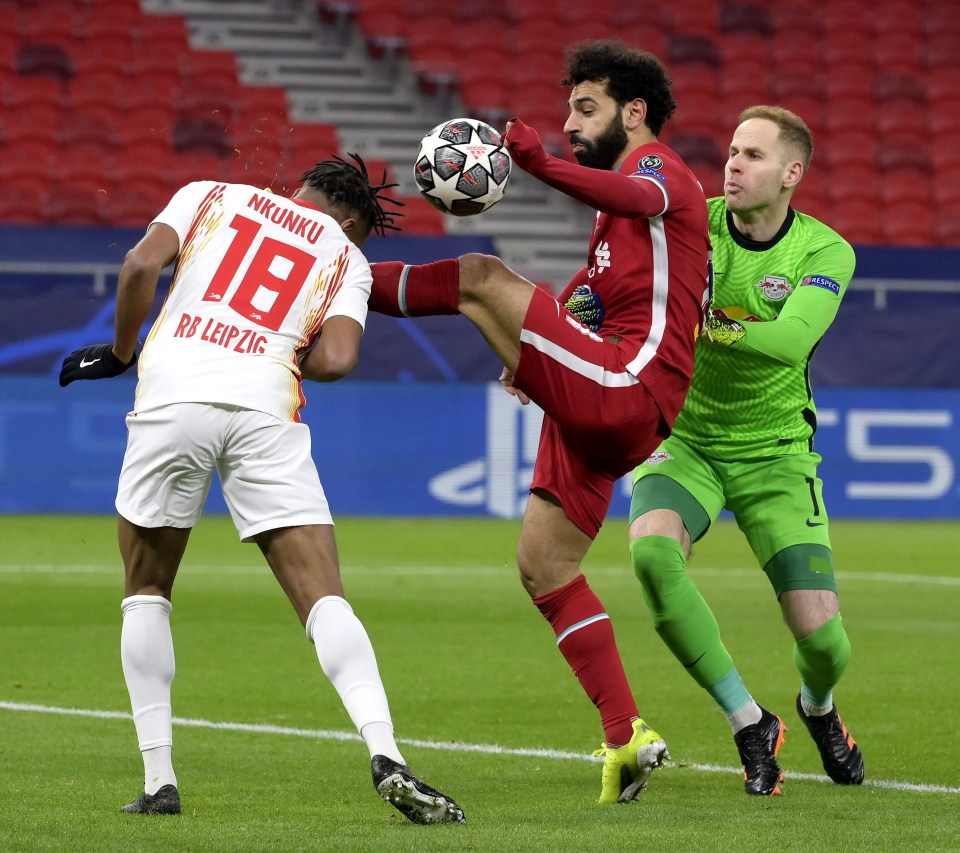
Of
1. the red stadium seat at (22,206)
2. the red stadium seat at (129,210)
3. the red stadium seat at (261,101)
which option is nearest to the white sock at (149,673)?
the red stadium seat at (129,210)

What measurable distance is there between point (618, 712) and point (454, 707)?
2093mm

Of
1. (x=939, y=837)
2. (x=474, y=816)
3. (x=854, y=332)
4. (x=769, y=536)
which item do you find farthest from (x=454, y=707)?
(x=854, y=332)

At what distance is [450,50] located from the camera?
21.9m

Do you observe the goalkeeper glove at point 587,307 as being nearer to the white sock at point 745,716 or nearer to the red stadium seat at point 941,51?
the white sock at point 745,716

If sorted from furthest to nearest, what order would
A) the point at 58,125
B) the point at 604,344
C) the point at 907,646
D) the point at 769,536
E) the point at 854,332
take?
the point at 58,125 < the point at 854,332 < the point at 907,646 < the point at 769,536 < the point at 604,344

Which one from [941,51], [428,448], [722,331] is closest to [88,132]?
[428,448]

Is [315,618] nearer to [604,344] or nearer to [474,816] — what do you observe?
[474,816]

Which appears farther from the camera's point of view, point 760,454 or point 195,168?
point 195,168

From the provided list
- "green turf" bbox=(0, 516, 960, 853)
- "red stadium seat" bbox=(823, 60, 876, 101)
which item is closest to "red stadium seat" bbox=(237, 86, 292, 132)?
"red stadium seat" bbox=(823, 60, 876, 101)

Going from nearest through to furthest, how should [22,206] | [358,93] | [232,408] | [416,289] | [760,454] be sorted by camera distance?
[232,408], [416,289], [760,454], [22,206], [358,93]

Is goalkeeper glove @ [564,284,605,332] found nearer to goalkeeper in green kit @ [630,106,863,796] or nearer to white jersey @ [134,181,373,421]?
goalkeeper in green kit @ [630,106,863,796]

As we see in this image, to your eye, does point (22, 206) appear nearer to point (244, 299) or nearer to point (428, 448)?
point (428, 448)

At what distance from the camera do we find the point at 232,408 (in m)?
4.50

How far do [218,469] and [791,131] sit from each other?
8.11 ft
